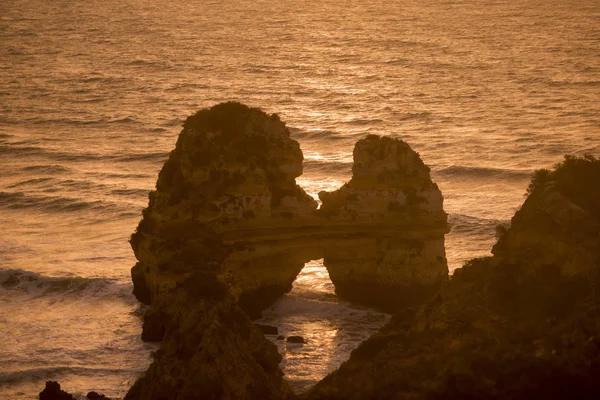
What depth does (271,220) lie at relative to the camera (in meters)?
34.7

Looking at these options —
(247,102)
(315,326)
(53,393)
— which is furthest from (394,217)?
(247,102)

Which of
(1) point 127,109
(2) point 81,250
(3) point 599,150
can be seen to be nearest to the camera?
(2) point 81,250

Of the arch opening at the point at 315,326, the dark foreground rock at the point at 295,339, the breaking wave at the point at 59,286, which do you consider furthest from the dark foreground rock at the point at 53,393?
the breaking wave at the point at 59,286

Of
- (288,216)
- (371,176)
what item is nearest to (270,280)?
(288,216)

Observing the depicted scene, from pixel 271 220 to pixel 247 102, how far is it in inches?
2458

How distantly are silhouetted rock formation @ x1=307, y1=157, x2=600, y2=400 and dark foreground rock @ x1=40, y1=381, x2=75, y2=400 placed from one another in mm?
9010

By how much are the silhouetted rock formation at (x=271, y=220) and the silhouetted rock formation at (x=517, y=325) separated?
35.1 ft

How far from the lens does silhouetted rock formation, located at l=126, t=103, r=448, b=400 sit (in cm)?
3341

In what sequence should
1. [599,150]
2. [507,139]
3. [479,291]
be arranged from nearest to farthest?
[479,291]
[599,150]
[507,139]

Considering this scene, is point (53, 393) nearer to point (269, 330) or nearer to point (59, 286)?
point (269, 330)

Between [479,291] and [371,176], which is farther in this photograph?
[371,176]

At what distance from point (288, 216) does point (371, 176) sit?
280 centimetres

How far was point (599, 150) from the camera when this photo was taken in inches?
2753

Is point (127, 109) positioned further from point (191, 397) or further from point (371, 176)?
point (191, 397)
